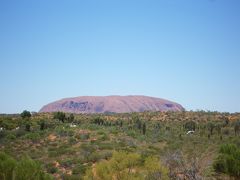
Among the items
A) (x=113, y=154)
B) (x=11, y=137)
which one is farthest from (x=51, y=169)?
(x=11, y=137)

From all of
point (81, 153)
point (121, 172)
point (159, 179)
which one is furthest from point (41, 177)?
point (81, 153)

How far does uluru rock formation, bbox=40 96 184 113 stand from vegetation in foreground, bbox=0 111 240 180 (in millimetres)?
104442

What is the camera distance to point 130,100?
165 m

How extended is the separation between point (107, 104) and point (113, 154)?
14353cm

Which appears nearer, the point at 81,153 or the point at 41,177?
the point at 41,177

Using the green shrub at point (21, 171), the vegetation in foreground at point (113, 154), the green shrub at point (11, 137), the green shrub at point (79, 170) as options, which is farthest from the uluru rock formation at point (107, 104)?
the green shrub at point (21, 171)

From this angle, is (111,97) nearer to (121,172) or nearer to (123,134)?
(123,134)

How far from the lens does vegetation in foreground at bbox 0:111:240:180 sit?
51.6 ft

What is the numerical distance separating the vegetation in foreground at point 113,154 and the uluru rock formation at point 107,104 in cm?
10444

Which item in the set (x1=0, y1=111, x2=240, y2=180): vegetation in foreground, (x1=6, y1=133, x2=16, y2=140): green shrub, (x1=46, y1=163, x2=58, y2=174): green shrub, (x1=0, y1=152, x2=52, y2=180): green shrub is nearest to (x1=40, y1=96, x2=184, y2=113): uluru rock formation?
(x1=0, y1=111, x2=240, y2=180): vegetation in foreground

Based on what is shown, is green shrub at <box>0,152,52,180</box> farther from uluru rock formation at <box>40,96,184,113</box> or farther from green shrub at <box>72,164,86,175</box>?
uluru rock formation at <box>40,96,184,113</box>

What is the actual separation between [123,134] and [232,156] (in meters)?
20.6

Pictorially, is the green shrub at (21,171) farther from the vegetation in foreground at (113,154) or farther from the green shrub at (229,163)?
the green shrub at (229,163)

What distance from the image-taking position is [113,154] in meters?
17.6
